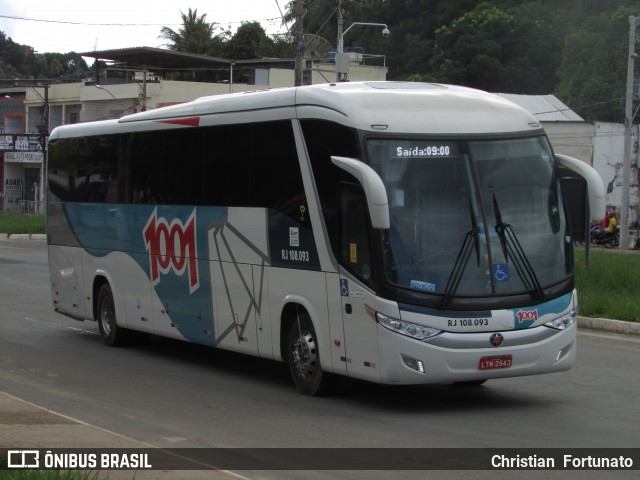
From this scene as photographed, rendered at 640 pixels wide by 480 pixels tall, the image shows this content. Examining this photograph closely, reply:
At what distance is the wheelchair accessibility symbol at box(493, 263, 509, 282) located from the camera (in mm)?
10398

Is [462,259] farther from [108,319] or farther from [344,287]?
[108,319]

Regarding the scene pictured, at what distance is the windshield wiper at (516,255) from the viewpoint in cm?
1049

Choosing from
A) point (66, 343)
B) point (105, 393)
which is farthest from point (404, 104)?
point (66, 343)

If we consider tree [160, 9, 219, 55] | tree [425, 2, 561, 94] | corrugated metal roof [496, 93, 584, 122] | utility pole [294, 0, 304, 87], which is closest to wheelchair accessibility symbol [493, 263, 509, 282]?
utility pole [294, 0, 304, 87]

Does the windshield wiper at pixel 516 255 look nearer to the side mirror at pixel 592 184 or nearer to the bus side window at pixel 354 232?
the side mirror at pixel 592 184

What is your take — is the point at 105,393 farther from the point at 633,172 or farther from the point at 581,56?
the point at 581,56

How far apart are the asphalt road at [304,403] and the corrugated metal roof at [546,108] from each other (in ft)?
142

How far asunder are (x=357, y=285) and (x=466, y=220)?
1.28 metres

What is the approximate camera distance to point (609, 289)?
1998 centimetres

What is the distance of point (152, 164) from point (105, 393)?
13.5 ft

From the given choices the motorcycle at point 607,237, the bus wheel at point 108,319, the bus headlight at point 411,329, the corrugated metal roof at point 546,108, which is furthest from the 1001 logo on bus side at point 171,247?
the corrugated metal roof at point 546,108

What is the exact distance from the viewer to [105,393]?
39.7 feet

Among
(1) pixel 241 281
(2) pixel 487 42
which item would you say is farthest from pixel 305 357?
(2) pixel 487 42

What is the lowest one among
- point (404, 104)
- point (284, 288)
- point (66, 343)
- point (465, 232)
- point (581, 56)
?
point (66, 343)
